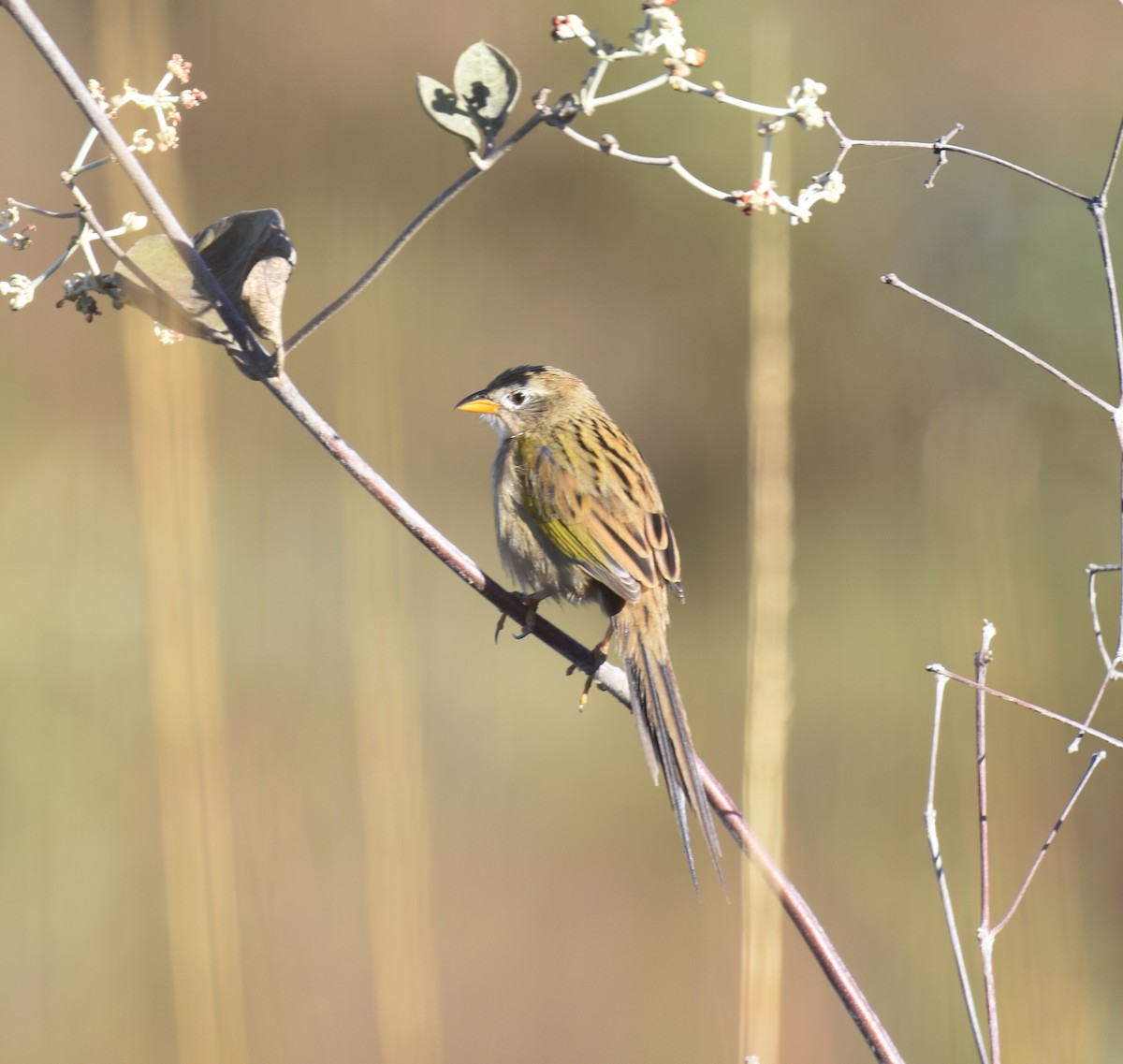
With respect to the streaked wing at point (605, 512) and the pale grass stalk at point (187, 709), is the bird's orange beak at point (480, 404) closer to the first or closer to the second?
the streaked wing at point (605, 512)

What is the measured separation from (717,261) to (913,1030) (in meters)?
4.47

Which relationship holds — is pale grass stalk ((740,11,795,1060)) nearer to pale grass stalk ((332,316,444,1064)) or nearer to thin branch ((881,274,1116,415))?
thin branch ((881,274,1116,415))

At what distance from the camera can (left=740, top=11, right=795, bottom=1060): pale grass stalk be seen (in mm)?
1869

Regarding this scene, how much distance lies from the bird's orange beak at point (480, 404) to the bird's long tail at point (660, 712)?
880mm

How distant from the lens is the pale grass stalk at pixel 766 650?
73.6 inches

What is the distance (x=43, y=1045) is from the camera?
453cm

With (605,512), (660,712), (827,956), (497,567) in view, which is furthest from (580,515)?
(497,567)

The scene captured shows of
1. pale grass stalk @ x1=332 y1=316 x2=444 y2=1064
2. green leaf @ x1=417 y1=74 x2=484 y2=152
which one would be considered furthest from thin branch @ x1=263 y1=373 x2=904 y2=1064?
pale grass stalk @ x1=332 y1=316 x2=444 y2=1064

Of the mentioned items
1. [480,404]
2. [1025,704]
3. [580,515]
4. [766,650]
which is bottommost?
[1025,704]

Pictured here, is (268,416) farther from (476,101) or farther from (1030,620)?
(476,101)

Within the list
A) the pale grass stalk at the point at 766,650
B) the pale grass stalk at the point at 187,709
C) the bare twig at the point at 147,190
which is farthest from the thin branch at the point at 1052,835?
the pale grass stalk at the point at 187,709

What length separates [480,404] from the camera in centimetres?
374

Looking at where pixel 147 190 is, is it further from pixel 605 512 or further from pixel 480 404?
pixel 480 404

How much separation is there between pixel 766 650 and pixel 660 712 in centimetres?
38
